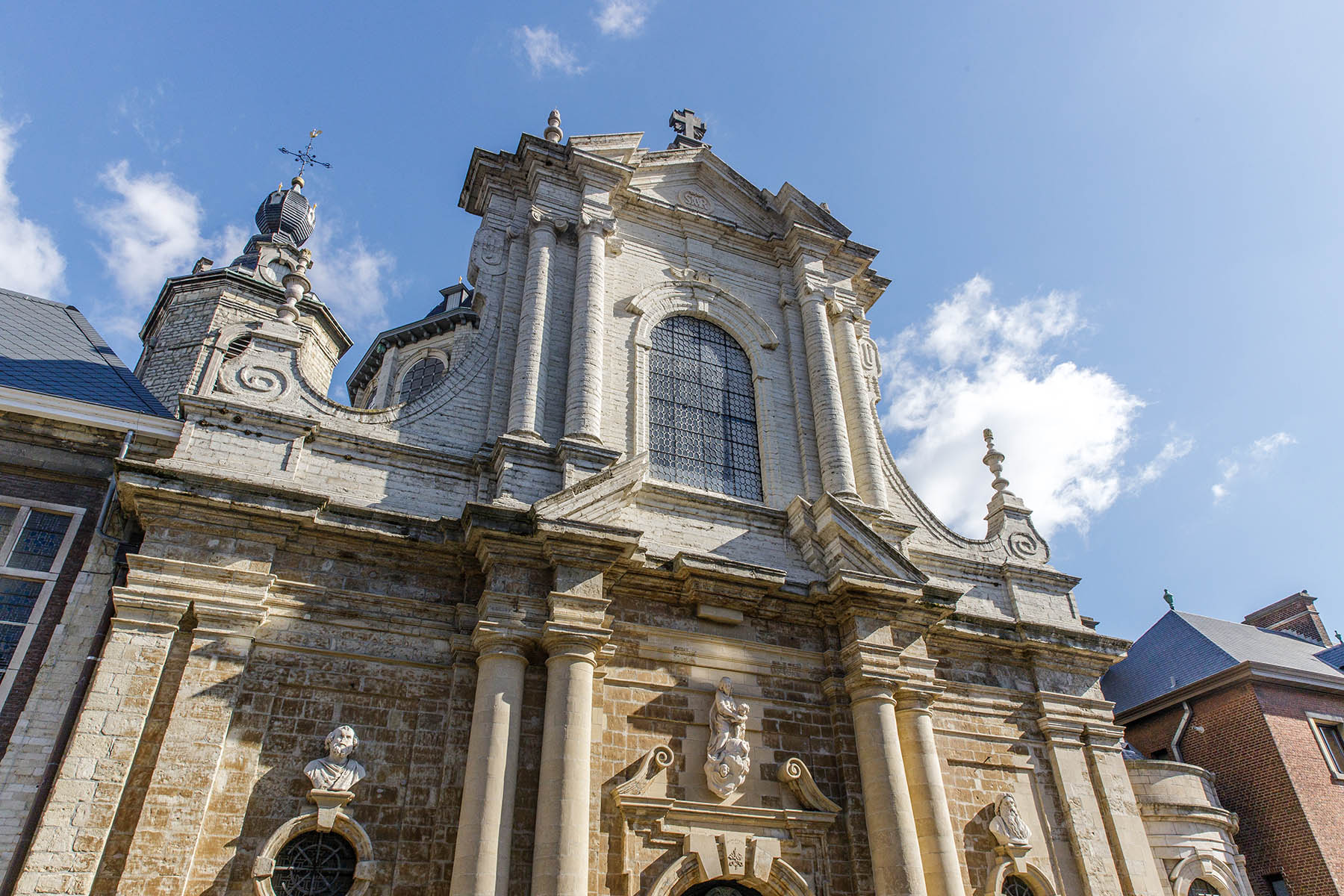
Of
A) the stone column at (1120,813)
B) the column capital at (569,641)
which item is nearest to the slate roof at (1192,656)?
the stone column at (1120,813)

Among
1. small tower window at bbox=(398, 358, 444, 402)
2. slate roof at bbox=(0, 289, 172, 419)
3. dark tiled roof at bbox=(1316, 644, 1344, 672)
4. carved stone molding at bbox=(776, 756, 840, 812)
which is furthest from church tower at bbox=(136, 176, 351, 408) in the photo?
dark tiled roof at bbox=(1316, 644, 1344, 672)

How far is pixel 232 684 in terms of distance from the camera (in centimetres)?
802

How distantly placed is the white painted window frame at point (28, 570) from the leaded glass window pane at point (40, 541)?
3 cm

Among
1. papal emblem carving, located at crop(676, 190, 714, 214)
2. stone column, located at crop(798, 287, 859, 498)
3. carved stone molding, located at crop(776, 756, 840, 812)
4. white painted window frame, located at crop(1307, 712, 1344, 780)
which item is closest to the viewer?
carved stone molding, located at crop(776, 756, 840, 812)

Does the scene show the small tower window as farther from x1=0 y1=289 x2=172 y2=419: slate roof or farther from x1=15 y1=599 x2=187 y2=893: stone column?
x1=15 y1=599 x2=187 y2=893: stone column

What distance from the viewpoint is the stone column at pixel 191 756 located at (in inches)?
278

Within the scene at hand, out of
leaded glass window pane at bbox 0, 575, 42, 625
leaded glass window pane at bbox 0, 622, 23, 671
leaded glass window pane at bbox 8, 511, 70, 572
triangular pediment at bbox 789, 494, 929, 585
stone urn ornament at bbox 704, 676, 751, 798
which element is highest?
triangular pediment at bbox 789, 494, 929, 585

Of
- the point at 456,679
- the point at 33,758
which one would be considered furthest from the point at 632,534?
the point at 33,758

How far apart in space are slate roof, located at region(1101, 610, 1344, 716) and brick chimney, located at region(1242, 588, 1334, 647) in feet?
4.42

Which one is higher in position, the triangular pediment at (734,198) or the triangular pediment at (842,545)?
the triangular pediment at (734,198)

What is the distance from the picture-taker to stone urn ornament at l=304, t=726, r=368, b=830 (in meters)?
7.86

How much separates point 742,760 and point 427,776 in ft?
10.2

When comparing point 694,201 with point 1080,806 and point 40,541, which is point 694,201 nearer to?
point 40,541

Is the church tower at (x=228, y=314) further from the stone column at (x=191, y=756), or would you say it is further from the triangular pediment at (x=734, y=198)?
the stone column at (x=191, y=756)
